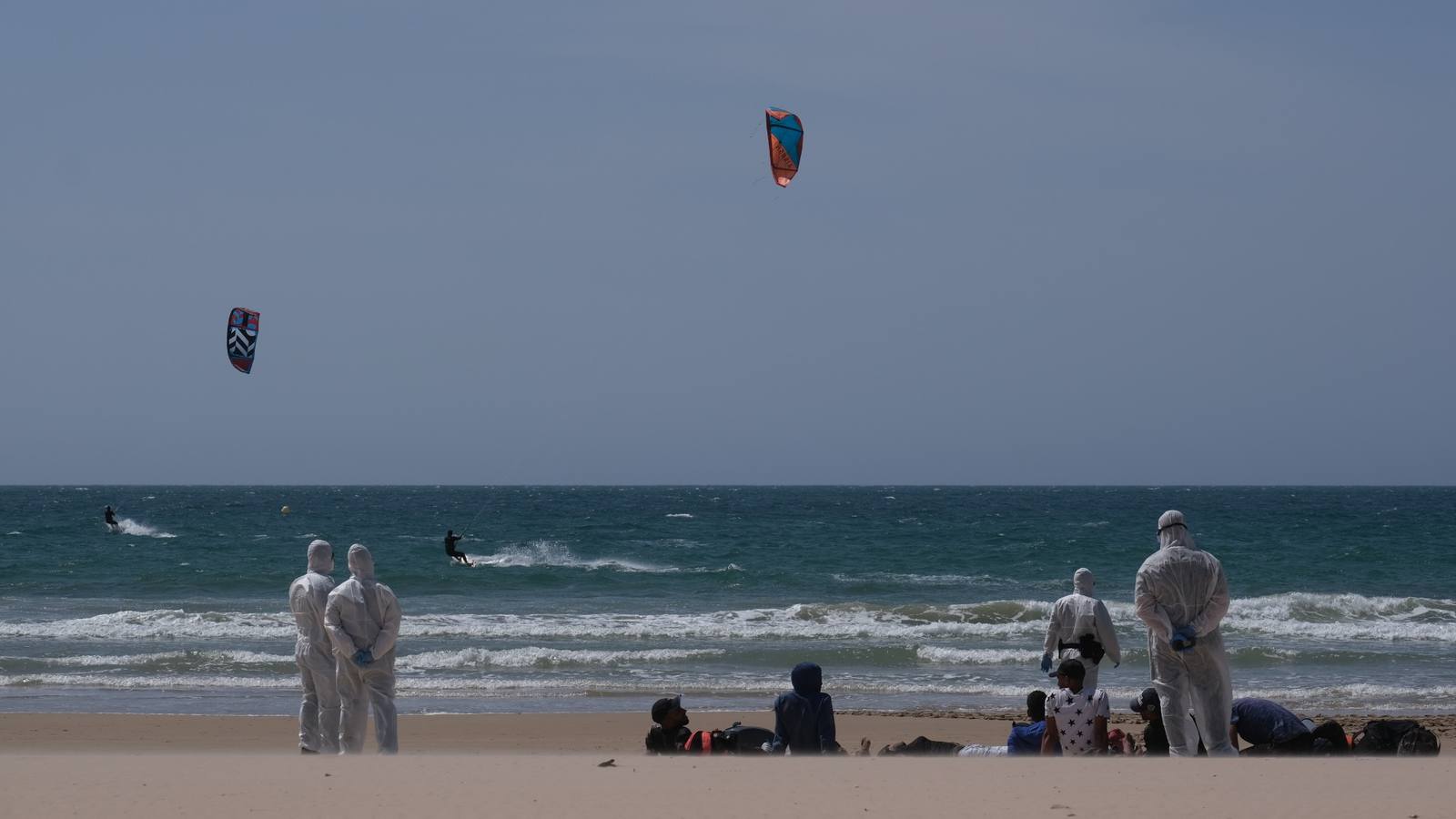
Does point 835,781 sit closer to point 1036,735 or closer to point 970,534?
point 1036,735

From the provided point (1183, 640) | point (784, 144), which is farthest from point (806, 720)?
point (784, 144)

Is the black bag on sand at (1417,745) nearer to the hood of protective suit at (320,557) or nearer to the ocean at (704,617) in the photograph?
the ocean at (704,617)

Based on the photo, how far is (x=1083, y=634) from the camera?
902 cm

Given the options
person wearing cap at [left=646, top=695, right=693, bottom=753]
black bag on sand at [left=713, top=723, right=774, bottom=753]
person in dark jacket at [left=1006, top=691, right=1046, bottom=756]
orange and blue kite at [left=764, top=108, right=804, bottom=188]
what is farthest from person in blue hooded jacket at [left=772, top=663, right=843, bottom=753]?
orange and blue kite at [left=764, top=108, right=804, bottom=188]

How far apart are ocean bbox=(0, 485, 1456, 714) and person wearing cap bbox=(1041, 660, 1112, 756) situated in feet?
18.0

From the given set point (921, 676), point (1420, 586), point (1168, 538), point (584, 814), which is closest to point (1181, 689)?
point (1168, 538)

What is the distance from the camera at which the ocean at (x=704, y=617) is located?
14.3 meters

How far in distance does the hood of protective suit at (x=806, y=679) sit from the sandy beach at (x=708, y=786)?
0.54 m

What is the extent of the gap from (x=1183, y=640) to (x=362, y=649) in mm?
4645

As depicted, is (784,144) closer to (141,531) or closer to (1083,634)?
(1083,634)

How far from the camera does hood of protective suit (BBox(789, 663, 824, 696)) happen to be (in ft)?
25.5

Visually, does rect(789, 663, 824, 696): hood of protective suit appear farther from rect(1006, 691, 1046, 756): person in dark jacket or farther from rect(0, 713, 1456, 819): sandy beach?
rect(1006, 691, 1046, 756): person in dark jacket

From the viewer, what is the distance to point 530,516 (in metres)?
67.4

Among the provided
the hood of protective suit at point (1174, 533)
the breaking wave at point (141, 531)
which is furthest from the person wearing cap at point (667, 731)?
the breaking wave at point (141, 531)
